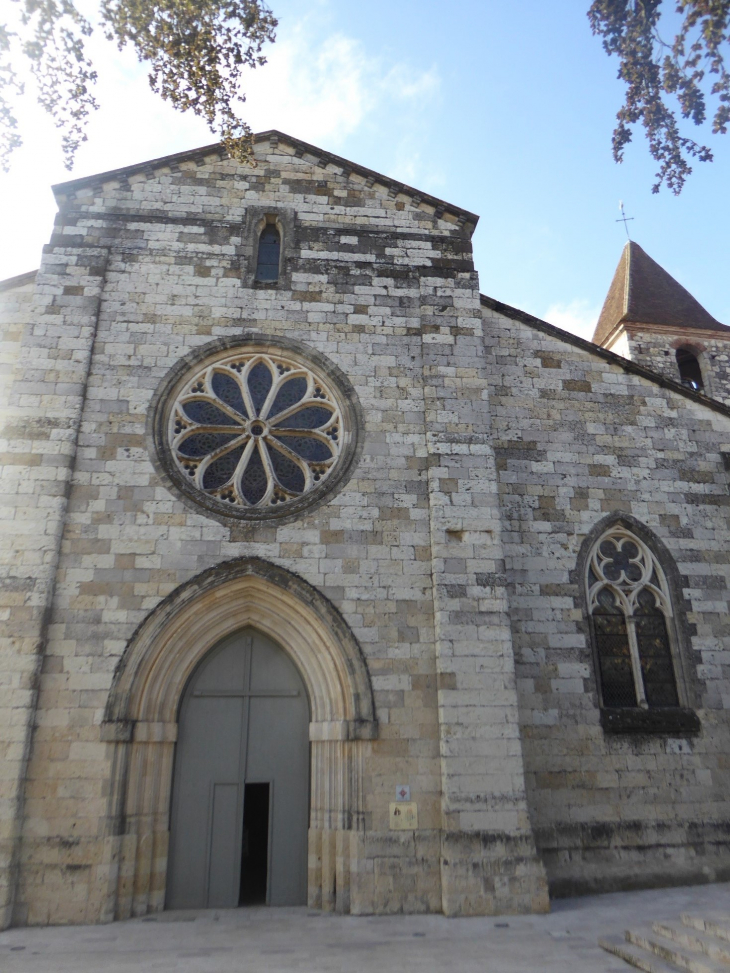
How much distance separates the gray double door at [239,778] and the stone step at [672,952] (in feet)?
10.4

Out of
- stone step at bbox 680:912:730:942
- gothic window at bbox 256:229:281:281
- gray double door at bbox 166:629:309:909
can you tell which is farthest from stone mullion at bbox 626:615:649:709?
gothic window at bbox 256:229:281:281

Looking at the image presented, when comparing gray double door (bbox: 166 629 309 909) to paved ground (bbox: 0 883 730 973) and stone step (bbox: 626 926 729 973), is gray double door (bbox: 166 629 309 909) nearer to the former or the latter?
paved ground (bbox: 0 883 730 973)

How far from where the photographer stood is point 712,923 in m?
5.47

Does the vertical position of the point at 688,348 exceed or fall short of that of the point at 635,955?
it exceeds it

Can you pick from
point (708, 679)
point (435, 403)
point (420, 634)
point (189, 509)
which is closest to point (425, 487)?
point (435, 403)

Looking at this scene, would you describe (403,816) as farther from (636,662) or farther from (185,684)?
(636,662)

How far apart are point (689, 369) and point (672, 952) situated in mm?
12757

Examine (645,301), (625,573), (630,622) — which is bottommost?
(630,622)

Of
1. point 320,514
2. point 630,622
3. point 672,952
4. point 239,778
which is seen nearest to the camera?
point 672,952

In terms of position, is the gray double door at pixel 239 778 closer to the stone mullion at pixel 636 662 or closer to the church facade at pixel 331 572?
the church facade at pixel 331 572

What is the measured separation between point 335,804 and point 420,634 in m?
1.90

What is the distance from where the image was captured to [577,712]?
7.71 metres

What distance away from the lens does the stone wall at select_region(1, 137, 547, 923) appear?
6469 millimetres

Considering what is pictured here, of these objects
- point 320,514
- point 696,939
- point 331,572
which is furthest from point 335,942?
point 320,514
